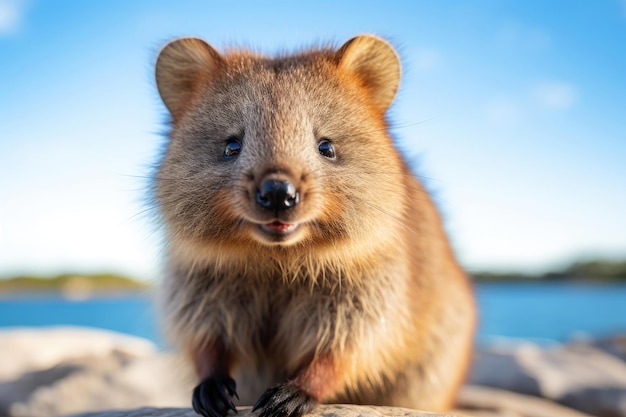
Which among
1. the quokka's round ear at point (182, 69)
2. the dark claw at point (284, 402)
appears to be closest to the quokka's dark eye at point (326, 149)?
the quokka's round ear at point (182, 69)

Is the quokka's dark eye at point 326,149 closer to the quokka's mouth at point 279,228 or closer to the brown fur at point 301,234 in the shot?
the brown fur at point 301,234

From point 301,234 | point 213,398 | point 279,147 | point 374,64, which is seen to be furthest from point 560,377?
point 279,147

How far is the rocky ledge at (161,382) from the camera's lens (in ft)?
24.4

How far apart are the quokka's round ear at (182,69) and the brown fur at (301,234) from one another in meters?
0.01

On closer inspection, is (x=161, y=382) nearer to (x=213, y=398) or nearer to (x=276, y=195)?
(x=213, y=398)

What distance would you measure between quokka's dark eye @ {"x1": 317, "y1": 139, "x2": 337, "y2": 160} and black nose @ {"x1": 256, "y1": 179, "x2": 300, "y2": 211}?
0.69 metres

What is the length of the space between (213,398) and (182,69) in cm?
262

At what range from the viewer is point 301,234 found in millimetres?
3768

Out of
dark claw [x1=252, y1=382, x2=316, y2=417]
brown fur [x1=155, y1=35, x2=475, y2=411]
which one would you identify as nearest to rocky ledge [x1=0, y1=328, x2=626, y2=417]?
brown fur [x1=155, y1=35, x2=475, y2=411]

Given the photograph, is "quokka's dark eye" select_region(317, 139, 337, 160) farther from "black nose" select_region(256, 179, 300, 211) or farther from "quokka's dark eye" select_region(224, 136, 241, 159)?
"black nose" select_region(256, 179, 300, 211)

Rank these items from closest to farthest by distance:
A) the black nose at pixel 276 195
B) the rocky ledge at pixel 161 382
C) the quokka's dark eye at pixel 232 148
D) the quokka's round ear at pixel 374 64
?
1. the black nose at pixel 276 195
2. the quokka's dark eye at pixel 232 148
3. the quokka's round ear at pixel 374 64
4. the rocky ledge at pixel 161 382

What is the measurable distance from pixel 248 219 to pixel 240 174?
0.30 m

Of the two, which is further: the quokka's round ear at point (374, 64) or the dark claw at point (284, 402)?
the quokka's round ear at point (374, 64)

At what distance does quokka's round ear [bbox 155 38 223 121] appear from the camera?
4.69 metres
